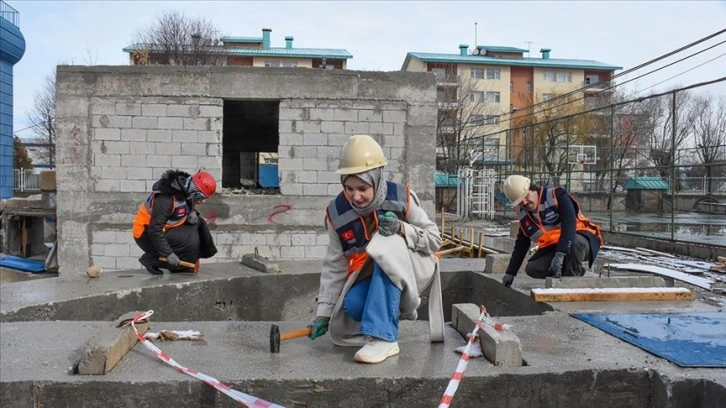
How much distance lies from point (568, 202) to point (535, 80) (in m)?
53.0

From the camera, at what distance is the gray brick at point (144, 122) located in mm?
9664

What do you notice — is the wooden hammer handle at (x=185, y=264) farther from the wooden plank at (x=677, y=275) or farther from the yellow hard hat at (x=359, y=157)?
the wooden plank at (x=677, y=275)

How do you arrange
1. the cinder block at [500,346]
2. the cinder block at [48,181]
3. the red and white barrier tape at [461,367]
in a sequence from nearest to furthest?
1. the red and white barrier tape at [461,367]
2. the cinder block at [500,346]
3. the cinder block at [48,181]

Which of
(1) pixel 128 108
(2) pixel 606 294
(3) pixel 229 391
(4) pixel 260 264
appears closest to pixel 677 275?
(2) pixel 606 294

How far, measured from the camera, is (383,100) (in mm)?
9812

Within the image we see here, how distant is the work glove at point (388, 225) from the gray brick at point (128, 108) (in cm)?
763

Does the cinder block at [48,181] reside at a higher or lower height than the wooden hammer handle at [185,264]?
higher

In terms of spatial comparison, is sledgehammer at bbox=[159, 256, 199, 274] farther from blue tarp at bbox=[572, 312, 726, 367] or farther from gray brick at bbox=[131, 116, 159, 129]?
blue tarp at bbox=[572, 312, 726, 367]

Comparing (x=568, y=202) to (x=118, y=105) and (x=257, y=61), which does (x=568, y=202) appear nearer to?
(x=118, y=105)

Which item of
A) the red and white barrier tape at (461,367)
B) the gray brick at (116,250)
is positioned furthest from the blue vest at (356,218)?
the gray brick at (116,250)

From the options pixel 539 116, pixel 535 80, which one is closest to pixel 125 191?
pixel 539 116

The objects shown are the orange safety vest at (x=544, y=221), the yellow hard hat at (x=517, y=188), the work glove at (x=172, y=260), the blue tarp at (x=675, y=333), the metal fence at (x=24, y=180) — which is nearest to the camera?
the blue tarp at (x=675, y=333)

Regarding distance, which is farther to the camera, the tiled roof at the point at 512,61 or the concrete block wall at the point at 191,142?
the tiled roof at the point at 512,61

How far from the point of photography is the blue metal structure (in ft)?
73.8
